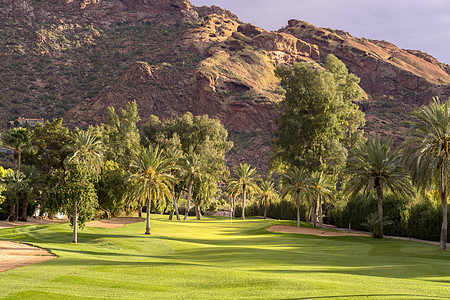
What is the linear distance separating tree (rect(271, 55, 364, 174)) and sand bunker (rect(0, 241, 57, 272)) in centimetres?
4336

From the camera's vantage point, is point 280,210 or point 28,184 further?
point 280,210

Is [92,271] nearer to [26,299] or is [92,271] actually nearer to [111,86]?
[26,299]

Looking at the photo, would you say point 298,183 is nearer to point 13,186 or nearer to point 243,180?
point 243,180

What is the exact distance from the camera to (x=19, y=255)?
21297 millimetres

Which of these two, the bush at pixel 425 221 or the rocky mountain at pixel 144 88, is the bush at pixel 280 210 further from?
the rocky mountain at pixel 144 88

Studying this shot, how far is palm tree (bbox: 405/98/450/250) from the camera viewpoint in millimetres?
30281

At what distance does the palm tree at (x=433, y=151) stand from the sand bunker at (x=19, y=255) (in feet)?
96.7

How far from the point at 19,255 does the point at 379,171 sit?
1412 inches

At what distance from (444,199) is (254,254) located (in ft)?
59.5

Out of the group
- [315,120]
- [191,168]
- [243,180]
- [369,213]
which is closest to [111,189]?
[191,168]

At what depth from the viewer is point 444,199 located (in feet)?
101

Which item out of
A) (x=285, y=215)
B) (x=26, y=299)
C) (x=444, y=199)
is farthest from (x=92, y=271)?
(x=285, y=215)

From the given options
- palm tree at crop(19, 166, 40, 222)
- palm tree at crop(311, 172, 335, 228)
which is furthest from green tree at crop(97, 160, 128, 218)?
palm tree at crop(311, 172, 335, 228)

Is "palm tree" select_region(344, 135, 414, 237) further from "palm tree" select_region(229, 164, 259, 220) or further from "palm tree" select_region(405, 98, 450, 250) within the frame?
"palm tree" select_region(229, 164, 259, 220)
